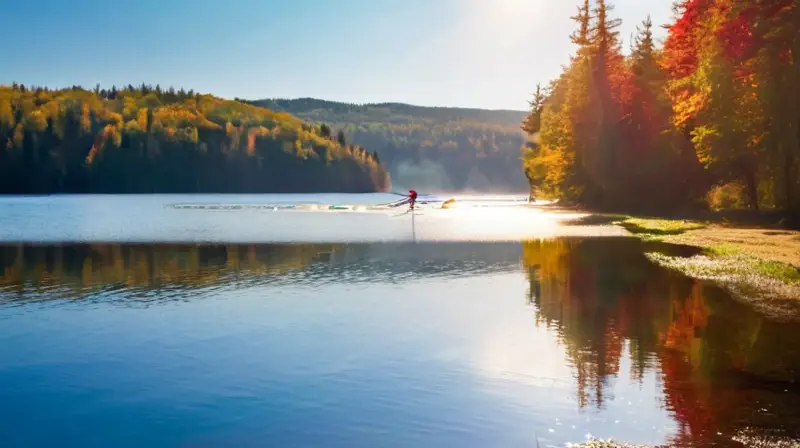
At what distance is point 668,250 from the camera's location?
157ft

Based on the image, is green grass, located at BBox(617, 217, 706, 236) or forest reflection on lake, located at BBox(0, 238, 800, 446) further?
green grass, located at BBox(617, 217, 706, 236)

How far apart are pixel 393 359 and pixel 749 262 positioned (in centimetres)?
2368

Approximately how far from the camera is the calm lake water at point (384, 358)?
14.1 m

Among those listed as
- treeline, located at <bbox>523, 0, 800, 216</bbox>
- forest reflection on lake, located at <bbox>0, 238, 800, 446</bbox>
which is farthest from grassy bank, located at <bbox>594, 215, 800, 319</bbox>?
treeline, located at <bbox>523, 0, 800, 216</bbox>

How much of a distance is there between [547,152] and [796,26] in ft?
247

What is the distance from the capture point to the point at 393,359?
19656mm

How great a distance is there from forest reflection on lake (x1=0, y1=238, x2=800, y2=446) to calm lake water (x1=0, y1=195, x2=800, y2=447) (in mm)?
70

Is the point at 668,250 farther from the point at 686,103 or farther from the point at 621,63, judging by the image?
the point at 621,63

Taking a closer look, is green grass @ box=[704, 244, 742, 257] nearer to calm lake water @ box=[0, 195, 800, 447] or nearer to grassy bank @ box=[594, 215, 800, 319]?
grassy bank @ box=[594, 215, 800, 319]

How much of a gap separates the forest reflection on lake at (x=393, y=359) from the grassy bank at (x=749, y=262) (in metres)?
1.37

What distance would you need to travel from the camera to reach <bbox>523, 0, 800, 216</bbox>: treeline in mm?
52469

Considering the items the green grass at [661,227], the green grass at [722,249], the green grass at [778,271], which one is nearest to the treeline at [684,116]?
the green grass at [661,227]

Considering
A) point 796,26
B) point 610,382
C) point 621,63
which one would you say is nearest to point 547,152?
point 621,63

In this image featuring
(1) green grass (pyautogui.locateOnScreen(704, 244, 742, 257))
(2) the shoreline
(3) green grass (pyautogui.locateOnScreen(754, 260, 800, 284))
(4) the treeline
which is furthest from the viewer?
(4) the treeline
